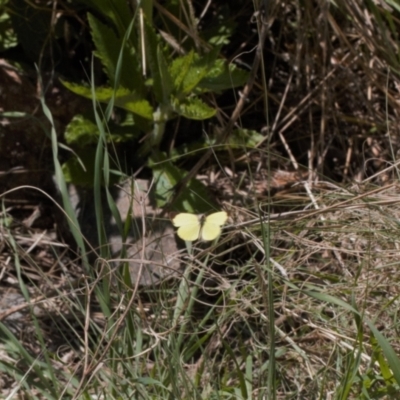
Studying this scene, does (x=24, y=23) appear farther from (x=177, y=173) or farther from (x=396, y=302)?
(x=396, y=302)

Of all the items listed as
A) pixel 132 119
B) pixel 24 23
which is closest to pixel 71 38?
pixel 24 23

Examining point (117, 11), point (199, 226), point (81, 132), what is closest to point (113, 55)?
point (117, 11)

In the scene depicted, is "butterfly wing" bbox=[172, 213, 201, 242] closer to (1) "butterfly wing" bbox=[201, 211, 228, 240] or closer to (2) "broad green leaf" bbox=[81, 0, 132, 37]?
(1) "butterfly wing" bbox=[201, 211, 228, 240]

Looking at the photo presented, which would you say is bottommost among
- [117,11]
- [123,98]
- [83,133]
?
[83,133]

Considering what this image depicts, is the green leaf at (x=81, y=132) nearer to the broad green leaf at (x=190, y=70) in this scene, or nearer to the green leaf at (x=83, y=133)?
the green leaf at (x=83, y=133)

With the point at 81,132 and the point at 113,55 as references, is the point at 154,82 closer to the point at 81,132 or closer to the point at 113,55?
the point at 113,55

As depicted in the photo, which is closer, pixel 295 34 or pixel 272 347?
pixel 272 347

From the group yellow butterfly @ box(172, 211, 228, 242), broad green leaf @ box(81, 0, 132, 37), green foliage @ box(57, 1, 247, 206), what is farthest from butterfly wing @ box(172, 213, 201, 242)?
broad green leaf @ box(81, 0, 132, 37)
